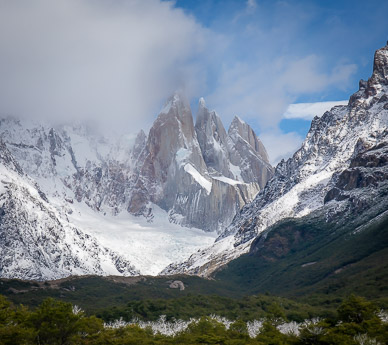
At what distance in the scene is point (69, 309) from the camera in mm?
64938

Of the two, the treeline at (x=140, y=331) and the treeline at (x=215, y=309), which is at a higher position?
the treeline at (x=215, y=309)

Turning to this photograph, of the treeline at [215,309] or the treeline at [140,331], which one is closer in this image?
the treeline at [140,331]

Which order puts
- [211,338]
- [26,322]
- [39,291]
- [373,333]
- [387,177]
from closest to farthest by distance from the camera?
[373,333] → [26,322] → [211,338] → [39,291] → [387,177]

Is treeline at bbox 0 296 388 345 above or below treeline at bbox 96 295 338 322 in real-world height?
below

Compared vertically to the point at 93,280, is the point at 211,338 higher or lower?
lower

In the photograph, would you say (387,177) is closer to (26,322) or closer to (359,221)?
(359,221)

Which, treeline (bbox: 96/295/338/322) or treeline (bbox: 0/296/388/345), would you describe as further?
treeline (bbox: 96/295/338/322)

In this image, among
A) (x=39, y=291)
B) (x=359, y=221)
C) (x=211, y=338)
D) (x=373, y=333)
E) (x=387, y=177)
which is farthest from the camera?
(x=387, y=177)

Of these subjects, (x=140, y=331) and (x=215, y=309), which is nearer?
(x=140, y=331)

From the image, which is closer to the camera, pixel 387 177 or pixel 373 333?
pixel 373 333

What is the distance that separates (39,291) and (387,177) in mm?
131931

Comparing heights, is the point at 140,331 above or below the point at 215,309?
below

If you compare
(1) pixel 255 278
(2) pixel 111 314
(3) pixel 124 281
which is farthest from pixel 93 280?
(2) pixel 111 314

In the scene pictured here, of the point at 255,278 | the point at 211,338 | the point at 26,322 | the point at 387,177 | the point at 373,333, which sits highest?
the point at 387,177
